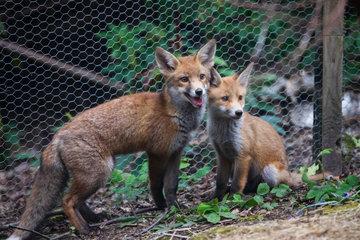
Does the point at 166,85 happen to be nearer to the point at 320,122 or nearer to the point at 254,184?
the point at 254,184

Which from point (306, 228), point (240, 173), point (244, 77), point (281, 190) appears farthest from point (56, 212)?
point (306, 228)

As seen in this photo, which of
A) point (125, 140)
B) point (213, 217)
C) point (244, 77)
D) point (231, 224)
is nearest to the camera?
point (231, 224)

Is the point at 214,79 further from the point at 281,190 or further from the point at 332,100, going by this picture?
the point at 332,100

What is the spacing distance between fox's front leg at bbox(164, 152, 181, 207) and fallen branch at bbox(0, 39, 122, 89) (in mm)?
1539

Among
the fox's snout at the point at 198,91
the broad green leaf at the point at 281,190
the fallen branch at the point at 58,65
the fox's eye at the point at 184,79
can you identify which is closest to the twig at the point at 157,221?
the broad green leaf at the point at 281,190

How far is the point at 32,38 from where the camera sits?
7.20 metres

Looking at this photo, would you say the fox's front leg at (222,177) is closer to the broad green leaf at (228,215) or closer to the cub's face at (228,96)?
the cub's face at (228,96)

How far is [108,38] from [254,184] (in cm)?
241

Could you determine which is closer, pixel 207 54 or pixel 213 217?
pixel 213 217

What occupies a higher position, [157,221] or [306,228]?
[306,228]

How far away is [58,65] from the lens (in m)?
7.21

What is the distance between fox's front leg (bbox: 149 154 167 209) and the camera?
6.13 meters

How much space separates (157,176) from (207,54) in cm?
143

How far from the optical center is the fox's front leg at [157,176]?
613cm
